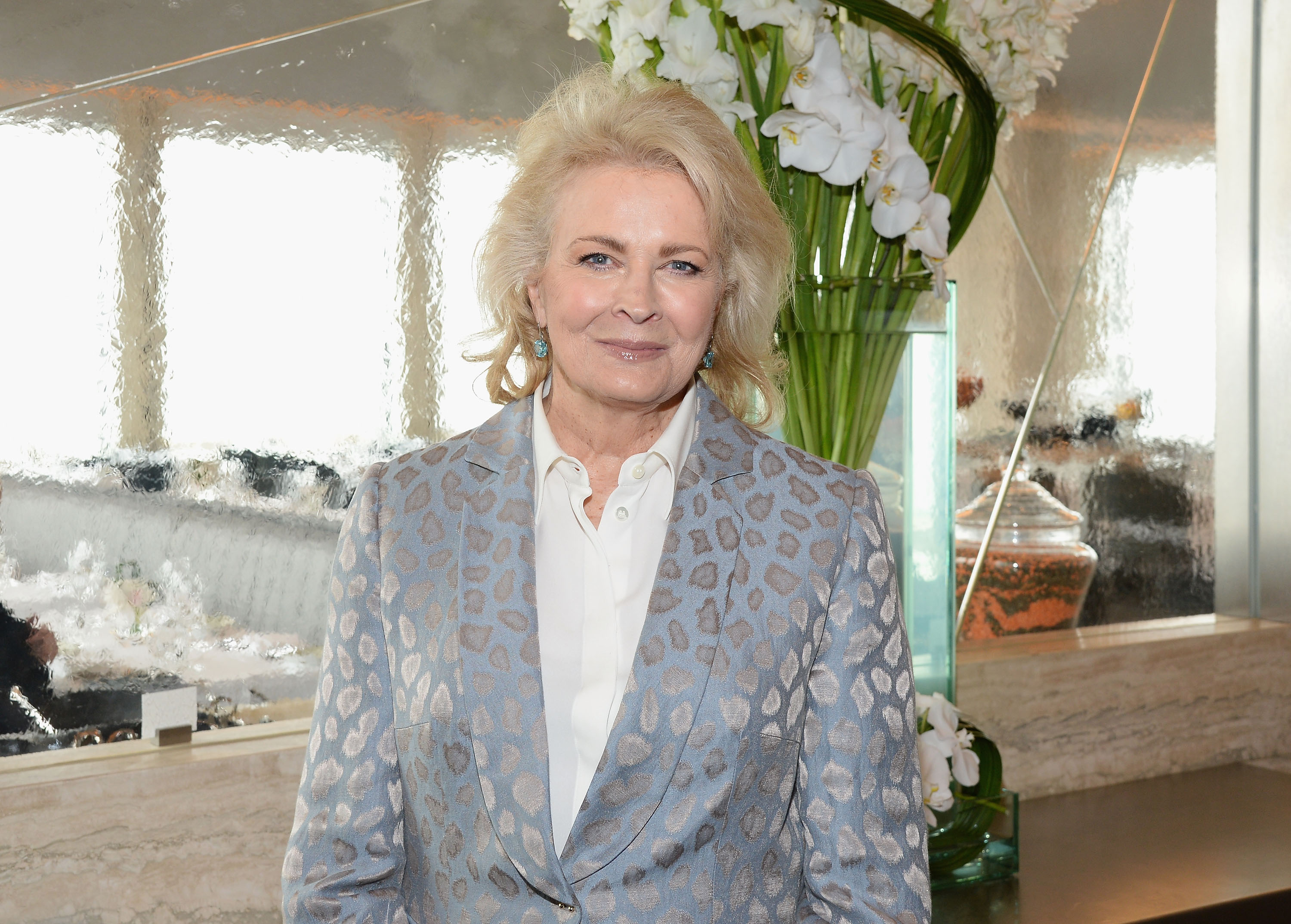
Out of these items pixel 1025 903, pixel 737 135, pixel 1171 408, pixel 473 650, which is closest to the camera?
pixel 473 650

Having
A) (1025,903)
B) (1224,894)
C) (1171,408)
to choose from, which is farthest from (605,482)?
(1171,408)

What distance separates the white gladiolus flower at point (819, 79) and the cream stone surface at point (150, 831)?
1094 mm

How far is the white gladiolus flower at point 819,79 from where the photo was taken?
55.2 inches

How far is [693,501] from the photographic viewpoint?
1138mm

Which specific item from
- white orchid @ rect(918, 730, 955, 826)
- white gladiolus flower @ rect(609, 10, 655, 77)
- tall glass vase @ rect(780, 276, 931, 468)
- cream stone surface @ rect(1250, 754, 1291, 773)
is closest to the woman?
white gladiolus flower @ rect(609, 10, 655, 77)

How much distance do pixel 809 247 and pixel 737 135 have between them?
170 mm

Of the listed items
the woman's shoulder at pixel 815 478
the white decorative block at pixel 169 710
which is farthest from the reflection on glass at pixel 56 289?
the woman's shoulder at pixel 815 478

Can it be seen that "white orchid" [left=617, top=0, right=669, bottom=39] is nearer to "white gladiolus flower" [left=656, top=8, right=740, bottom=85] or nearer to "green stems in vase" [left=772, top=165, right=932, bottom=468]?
"white gladiolus flower" [left=656, top=8, right=740, bottom=85]

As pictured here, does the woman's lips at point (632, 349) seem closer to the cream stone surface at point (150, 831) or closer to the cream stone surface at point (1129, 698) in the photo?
the cream stone surface at point (150, 831)

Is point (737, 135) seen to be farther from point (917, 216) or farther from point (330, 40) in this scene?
point (330, 40)

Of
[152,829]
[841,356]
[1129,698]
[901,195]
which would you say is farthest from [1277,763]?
[152,829]

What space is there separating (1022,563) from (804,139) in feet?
4.19

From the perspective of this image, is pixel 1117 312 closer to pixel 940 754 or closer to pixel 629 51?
pixel 940 754

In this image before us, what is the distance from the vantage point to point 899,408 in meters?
1.60
